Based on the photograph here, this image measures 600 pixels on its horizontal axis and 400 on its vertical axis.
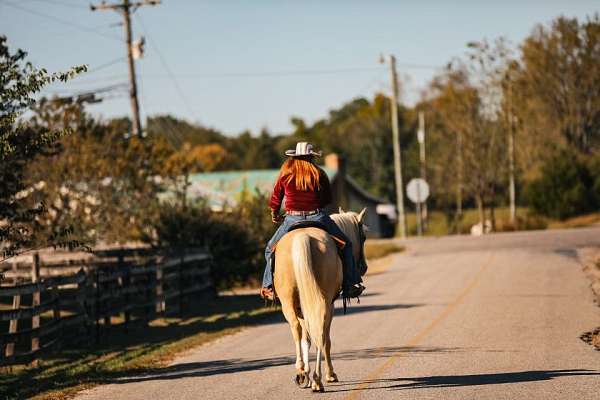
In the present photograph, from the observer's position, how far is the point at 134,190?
33969mm

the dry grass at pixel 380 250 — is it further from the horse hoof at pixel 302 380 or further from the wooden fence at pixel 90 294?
the horse hoof at pixel 302 380

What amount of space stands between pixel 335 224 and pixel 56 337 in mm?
8125

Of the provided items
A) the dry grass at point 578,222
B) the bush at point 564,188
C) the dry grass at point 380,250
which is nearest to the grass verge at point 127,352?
the dry grass at point 380,250

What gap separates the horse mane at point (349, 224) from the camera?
1166cm

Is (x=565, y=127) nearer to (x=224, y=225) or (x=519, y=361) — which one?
(x=224, y=225)

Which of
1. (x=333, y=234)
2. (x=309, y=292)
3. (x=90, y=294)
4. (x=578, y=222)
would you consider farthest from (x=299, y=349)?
(x=578, y=222)

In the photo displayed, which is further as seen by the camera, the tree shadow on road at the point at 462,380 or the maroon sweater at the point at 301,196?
the maroon sweater at the point at 301,196

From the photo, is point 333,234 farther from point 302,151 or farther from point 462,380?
point 462,380

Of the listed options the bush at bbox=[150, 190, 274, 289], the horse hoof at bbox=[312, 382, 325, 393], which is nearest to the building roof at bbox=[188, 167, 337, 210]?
the bush at bbox=[150, 190, 274, 289]

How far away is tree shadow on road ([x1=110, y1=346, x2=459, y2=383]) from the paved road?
0.02 metres

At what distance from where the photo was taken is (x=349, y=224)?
11.8 meters

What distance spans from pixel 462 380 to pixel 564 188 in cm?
4536

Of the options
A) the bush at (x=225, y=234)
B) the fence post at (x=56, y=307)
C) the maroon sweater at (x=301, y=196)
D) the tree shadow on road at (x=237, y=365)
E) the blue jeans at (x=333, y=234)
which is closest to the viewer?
the blue jeans at (x=333, y=234)

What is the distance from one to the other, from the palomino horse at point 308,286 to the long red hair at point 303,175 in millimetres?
647
